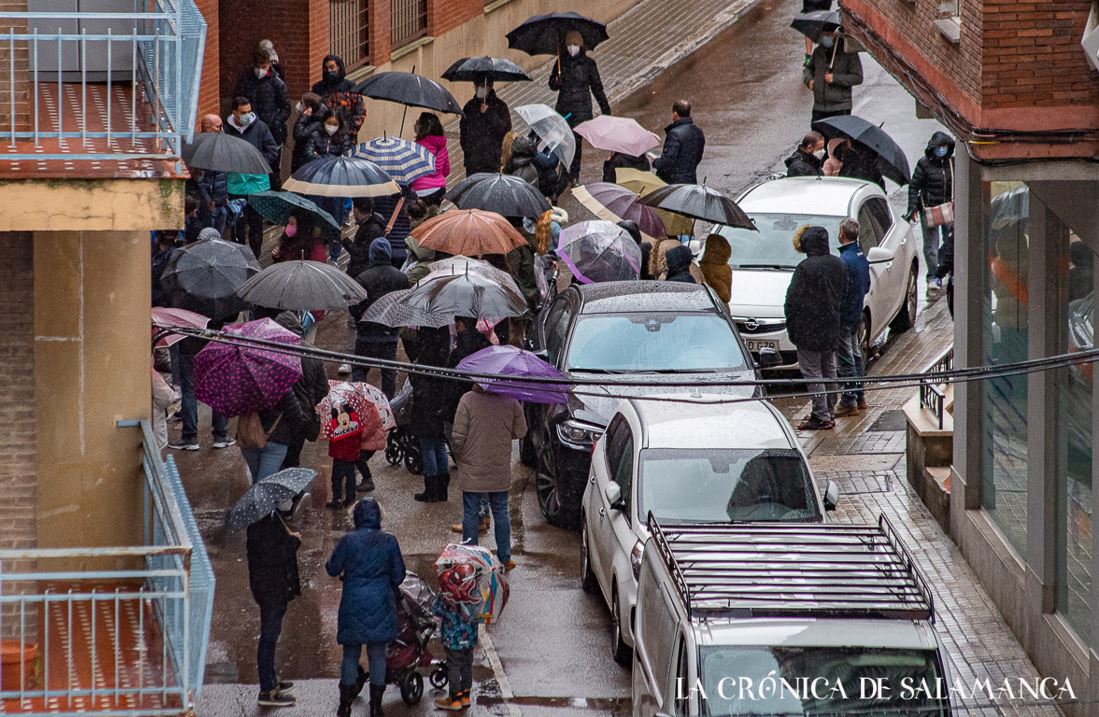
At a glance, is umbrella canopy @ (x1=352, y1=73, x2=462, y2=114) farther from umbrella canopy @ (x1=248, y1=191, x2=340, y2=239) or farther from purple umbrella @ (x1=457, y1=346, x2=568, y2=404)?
purple umbrella @ (x1=457, y1=346, x2=568, y2=404)

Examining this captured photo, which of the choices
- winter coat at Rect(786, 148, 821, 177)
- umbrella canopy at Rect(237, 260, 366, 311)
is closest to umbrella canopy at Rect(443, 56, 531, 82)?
winter coat at Rect(786, 148, 821, 177)

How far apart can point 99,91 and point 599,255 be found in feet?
26.7

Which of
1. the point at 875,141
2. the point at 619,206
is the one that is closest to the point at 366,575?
the point at 619,206

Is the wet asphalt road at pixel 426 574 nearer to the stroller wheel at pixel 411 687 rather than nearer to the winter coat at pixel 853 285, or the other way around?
the stroller wheel at pixel 411 687

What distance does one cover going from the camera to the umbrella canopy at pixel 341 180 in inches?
765

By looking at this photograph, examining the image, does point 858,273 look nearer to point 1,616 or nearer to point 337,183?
point 337,183

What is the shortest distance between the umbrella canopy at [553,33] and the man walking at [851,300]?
8431mm

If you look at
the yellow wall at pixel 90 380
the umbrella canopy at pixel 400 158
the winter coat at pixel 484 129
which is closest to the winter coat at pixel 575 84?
the winter coat at pixel 484 129

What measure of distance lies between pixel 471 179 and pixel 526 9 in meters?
14.8

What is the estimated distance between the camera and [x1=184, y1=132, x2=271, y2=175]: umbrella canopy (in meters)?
19.2

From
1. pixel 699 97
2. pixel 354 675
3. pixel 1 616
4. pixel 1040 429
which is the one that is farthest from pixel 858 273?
pixel 699 97

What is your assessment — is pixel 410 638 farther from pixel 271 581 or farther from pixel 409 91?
pixel 409 91

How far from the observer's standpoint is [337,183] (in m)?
→ 19.5

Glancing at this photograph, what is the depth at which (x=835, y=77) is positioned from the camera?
85.4 ft
